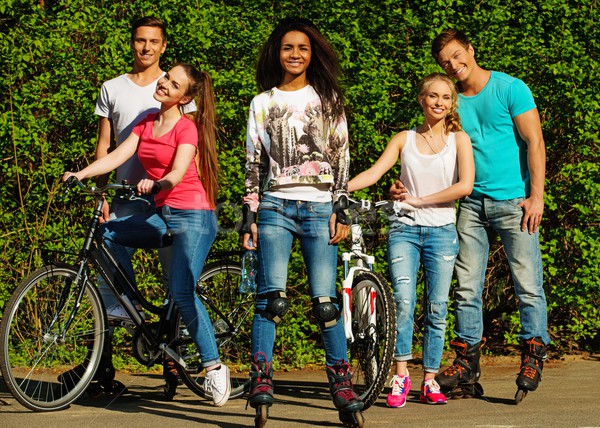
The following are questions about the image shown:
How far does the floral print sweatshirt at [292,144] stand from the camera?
6.07m

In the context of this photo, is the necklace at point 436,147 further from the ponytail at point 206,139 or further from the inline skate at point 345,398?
the inline skate at point 345,398

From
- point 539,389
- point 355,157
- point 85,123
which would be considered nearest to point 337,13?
point 355,157

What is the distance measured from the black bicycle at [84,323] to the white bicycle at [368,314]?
33.6 inches

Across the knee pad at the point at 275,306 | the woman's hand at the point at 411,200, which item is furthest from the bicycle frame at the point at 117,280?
the woman's hand at the point at 411,200

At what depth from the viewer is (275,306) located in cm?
599

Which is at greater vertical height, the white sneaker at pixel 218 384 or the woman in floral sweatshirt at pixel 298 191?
the woman in floral sweatshirt at pixel 298 191

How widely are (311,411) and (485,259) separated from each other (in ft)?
5.04

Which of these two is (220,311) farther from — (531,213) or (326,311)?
(531,213)

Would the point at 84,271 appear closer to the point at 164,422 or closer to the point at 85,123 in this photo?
the point at 164,422

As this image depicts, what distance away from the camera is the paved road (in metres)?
6.28

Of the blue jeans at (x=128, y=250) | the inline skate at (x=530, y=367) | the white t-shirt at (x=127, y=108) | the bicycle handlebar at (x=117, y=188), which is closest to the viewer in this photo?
the bicycle handlebar at (x=117, y=188)

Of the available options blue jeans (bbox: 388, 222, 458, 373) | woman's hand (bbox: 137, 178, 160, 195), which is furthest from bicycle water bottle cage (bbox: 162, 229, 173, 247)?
blue jeans (bbox: 388, 222, 458, 373)

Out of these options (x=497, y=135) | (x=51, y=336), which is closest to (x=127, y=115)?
(x=51, y=336)

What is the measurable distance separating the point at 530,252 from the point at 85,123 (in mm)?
3454
